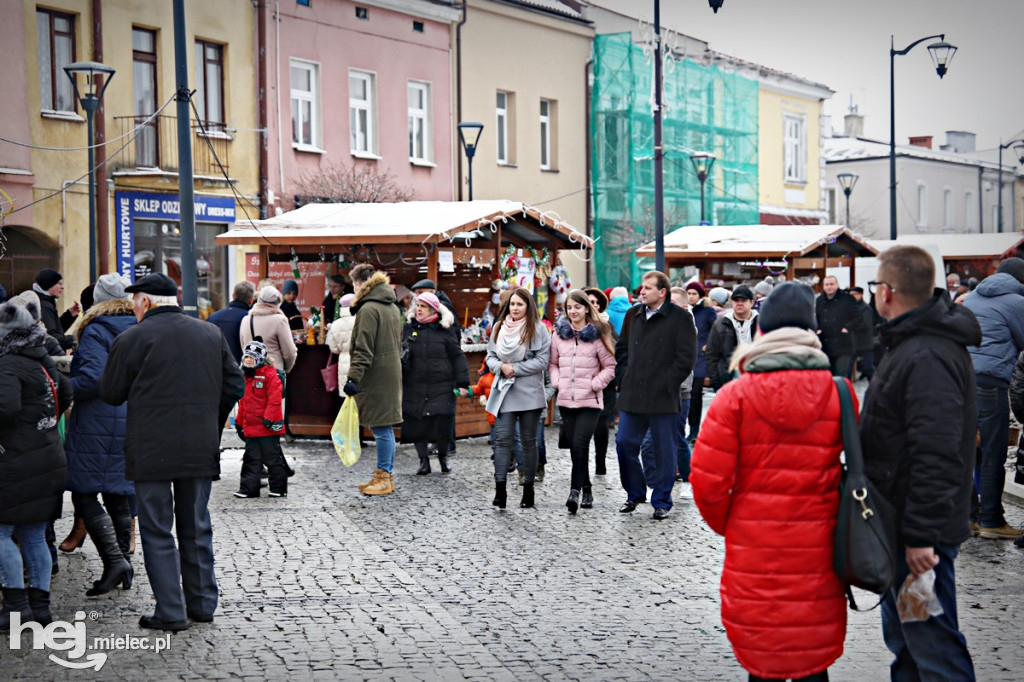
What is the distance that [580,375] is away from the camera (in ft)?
33.3

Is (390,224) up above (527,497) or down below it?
above

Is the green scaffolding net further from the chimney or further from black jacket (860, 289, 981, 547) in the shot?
black jacket (860, 289, 981, 547)

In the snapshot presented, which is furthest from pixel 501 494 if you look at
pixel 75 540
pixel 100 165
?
pixel 100 165

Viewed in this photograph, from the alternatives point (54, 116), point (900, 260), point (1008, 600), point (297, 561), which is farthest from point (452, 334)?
point (54, 116)

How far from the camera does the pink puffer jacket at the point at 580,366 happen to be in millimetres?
10133

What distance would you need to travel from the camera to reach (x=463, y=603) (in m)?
7.19

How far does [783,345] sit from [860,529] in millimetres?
692

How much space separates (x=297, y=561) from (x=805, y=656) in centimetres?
466

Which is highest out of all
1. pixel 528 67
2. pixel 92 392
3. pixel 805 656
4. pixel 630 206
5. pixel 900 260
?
pixel 528 67

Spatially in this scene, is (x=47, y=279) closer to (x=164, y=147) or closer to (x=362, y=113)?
(x=164, y=147)

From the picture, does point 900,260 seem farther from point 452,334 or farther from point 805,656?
point 452,334

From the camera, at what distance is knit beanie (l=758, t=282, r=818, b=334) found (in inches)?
182

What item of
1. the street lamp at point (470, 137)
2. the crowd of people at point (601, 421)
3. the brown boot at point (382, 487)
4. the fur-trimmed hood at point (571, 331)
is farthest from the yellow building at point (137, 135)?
the fur-trimmed hood at point (571, 331)

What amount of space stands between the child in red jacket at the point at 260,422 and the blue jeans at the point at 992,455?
221 inches
